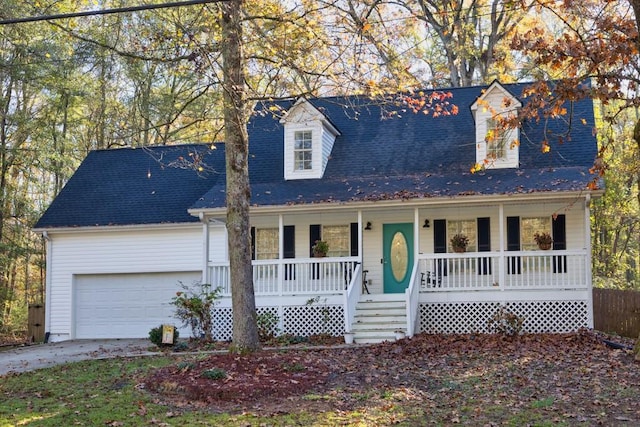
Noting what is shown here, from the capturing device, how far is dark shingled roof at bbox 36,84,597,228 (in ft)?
56.6

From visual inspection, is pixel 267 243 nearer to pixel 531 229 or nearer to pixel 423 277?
pixel 423 277

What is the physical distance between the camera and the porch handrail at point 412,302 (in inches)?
608

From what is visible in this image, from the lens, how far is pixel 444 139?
64.4 ft

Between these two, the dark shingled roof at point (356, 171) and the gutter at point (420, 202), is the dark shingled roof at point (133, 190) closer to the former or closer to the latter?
the dark shingled roof at point (356, 171)

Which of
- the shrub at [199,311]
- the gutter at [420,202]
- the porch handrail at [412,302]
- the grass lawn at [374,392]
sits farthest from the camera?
the shrub at [199,311]

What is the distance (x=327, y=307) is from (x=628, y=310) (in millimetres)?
7256

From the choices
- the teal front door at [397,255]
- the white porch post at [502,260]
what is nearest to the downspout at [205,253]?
the teal front door at [397,255]

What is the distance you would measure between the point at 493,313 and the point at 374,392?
7.41m

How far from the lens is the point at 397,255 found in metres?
18.6

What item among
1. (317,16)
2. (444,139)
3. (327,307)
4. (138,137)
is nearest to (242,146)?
(317,16)

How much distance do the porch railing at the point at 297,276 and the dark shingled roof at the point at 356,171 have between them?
4.94 ft

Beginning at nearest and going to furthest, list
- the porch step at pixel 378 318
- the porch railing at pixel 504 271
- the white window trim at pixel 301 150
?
the porch step at pixel 378 318 → the porch railing at pixel 504 271 → the white window trim at pixel 301 150

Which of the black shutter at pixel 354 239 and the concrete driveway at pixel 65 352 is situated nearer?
the concrete driveway at pixel 65 352

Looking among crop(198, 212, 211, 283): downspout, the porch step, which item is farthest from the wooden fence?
crop(198, 212, 211, 283): downspout
